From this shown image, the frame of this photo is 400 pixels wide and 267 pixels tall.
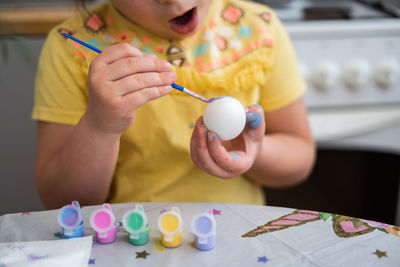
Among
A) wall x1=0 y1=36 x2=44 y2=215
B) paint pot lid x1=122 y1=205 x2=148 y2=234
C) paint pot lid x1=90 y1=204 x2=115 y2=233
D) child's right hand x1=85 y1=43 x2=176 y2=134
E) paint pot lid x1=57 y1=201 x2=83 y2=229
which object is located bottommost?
wall x1=0 y1=36 x2=44 y2=215

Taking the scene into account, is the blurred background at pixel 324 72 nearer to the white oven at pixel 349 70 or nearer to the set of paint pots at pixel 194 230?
the white oven at pixel 349 70

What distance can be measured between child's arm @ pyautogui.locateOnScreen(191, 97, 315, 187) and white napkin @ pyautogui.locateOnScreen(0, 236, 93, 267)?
18 cm

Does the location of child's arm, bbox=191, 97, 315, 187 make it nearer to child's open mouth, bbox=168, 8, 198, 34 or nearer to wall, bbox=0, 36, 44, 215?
child's open mouth, bbox=168, 8, 198, 34

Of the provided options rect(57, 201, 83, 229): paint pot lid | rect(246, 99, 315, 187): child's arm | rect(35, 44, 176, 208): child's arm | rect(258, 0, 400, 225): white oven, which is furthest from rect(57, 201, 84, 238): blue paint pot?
rect(258, 0, 400, 225): white oven

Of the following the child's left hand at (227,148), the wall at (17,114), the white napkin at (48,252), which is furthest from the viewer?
the wall at (17,114)

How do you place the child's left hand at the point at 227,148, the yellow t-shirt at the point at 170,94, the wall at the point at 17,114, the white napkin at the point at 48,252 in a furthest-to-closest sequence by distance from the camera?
the wall at the point at 17,114 < the yellow t-shirt at the point at 170,94 < the child's left hand at the point at 227,148 < the white napkin at the point at 48,252

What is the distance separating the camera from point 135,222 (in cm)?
49

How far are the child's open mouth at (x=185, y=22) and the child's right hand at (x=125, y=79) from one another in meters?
0.14

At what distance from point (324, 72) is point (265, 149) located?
1.30 feet

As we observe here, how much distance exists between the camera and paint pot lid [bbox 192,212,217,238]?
48 cm

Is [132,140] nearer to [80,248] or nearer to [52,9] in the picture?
[80,248]

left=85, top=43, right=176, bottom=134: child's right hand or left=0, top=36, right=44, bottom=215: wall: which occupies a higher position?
left=85, top=43, right=176, bottom=134: child's right hand

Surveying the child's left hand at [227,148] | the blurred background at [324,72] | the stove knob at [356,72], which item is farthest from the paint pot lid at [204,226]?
the stove knob at [356,72]

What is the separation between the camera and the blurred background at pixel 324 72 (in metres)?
1.04
